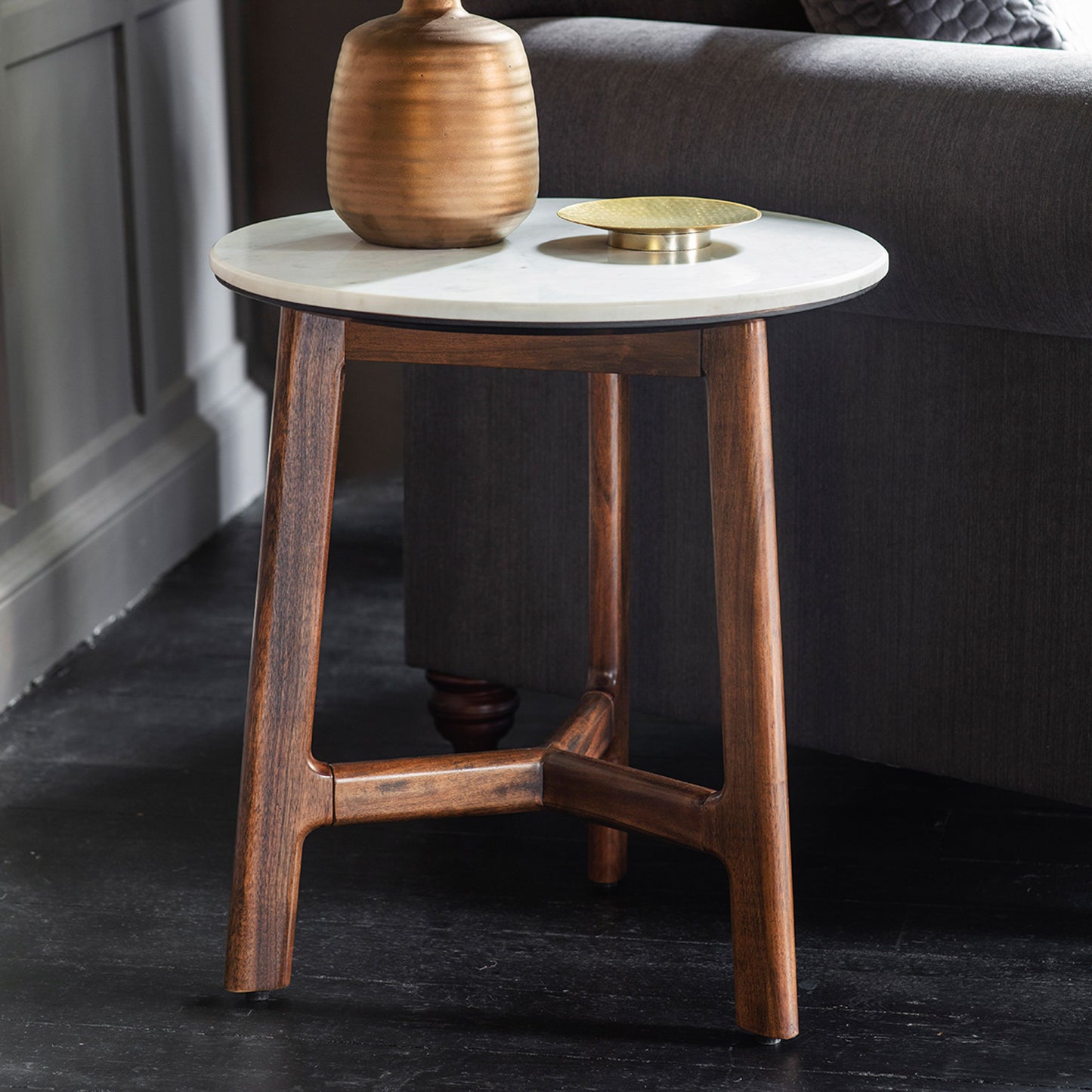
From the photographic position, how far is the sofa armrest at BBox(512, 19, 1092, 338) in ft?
3.97

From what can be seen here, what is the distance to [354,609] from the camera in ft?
6.85

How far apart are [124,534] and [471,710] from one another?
2.13 feet

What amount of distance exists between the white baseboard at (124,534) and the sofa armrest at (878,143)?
783mm

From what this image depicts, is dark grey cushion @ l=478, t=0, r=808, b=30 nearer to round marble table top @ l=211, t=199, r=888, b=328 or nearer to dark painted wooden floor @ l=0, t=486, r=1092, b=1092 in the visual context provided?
round marble table top @ l=211, t=199, r=888, b=328

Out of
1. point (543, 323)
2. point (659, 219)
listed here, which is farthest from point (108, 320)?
point (543, 323)

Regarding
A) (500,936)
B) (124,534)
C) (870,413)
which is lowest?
(500,936)

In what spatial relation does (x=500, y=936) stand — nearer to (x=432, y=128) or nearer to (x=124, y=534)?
(x=432, y=128)

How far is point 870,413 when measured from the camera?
4.48 ft

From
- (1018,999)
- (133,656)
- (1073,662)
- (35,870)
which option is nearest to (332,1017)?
(35,870)

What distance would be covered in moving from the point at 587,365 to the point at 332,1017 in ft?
1.67

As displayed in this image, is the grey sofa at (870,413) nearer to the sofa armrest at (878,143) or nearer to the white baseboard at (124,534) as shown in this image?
the sofa armrest at (878,143)

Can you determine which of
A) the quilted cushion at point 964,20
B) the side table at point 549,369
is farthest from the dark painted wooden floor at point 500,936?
the quilted cushion at point 964,20

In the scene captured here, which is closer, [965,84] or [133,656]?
[965,84]

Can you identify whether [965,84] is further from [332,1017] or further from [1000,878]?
[332,1017]
